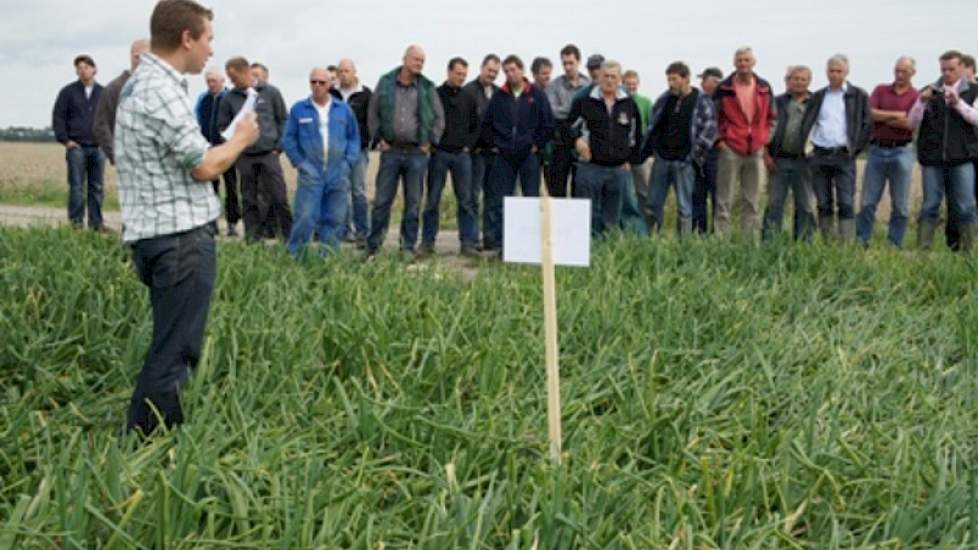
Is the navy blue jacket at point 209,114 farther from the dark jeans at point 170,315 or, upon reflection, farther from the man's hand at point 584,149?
the dark jeans at point 170,315

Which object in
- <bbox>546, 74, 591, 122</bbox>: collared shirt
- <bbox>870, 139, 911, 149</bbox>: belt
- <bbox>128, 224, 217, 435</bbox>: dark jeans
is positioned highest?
<bbox>546, 74, 591, 122</bbox>: collared shirt

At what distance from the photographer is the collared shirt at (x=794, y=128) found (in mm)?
9695

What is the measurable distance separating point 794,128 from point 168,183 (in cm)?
715

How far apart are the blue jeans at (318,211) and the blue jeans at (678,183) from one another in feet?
9.62

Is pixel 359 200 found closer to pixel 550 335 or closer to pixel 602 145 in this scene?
pixel 602 145

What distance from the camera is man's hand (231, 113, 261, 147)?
3.87 m

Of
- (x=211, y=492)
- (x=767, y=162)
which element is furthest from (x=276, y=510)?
(x=767, y=162)

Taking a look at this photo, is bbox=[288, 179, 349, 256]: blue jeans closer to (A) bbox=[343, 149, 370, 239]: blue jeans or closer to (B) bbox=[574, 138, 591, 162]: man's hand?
(A) bbox=[343, 149, 370, 239]: blue jeans

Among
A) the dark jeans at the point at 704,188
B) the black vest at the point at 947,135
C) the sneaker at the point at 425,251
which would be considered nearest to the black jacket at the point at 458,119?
the sneaker at the point at 425,251

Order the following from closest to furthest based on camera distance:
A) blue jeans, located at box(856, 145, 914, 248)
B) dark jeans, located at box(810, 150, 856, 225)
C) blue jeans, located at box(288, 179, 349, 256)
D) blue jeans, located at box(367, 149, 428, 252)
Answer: blue jeans, located at box(288, 179, 349, 256)
blue jeans, located at box(367, 149, 428, 252)
dark jeans, located at box(810, 150, 856, 225)
blue jeans, located at box(856, 145, 914, 248)

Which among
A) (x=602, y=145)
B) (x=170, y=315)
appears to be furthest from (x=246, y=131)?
(x=602, y=145)

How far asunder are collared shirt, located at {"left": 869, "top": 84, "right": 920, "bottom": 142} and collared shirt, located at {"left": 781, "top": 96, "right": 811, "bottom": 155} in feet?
2.08

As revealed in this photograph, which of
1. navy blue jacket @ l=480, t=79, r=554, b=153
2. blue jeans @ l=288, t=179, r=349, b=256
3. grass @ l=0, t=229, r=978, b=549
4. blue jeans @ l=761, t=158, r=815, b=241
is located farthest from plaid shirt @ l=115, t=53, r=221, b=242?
blue jeans @ l=761, t=158, r=815, b=241

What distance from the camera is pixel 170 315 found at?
3.86m
